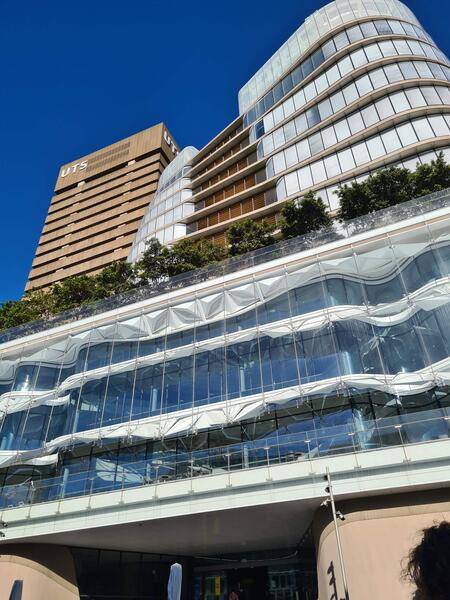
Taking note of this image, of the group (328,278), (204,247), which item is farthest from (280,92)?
(328,278)

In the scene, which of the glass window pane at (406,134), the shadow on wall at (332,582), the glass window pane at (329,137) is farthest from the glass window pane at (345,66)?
the shadow on wall at (332,582)

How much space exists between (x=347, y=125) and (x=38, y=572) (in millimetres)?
32629

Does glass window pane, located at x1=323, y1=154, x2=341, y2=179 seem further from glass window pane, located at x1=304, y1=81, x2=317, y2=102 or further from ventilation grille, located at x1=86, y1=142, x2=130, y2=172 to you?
ventilation grille, located at x1=86, y1=142, x2=130, y2=172

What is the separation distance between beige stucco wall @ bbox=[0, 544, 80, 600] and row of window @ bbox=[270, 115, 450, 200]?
2811 centimetres

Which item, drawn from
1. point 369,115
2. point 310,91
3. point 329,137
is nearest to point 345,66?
point 310,91

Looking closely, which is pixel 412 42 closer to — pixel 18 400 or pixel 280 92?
pixel 280 92

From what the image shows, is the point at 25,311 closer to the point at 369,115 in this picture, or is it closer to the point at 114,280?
the point at 114,280

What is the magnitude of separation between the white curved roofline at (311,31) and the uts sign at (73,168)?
43.4 metres

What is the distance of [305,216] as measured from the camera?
26625 millimetres

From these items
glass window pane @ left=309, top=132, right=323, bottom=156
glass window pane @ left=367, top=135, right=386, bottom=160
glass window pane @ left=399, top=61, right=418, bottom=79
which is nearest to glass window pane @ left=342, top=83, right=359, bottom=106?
glass window pane @ left=309, top=132, right=323, bottom=156

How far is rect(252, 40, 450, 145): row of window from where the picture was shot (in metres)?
33.8

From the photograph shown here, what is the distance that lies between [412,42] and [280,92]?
11132 millimetres

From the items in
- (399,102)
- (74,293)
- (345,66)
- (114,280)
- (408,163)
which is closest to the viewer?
(408,163)

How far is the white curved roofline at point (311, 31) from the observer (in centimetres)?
3994
